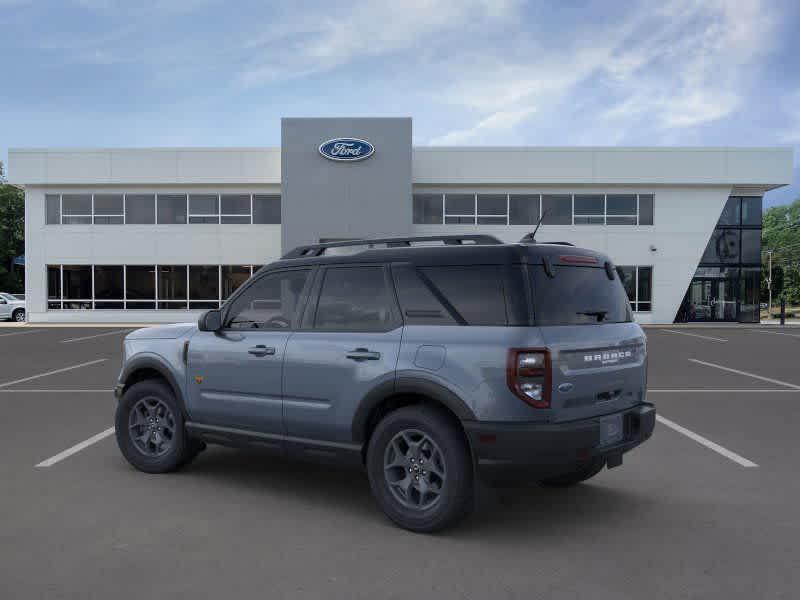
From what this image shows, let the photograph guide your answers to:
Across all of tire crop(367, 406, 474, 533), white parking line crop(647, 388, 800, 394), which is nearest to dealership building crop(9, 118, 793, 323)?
white parking line crop(647, 388, 800, 394)

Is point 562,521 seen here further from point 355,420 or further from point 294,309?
point 294,309

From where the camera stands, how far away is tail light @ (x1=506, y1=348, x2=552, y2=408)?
387 centimetres

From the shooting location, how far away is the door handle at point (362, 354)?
439cm

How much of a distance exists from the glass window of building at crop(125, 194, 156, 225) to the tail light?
28.9 metres

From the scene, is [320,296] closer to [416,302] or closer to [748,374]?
[416,302]

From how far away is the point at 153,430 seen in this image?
568 cm

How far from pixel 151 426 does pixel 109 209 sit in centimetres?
2727

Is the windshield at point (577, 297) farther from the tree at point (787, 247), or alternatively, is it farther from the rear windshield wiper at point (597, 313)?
the tree at point (787, 247)

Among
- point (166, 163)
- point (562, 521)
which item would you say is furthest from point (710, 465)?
point (166, 163)

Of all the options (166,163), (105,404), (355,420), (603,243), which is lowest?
(105,404)

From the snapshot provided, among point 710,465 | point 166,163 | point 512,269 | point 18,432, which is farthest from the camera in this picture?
point 166,163

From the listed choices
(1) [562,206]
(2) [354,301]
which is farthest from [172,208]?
(2) [354,301]

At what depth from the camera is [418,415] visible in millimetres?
4172

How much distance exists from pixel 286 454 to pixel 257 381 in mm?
567
